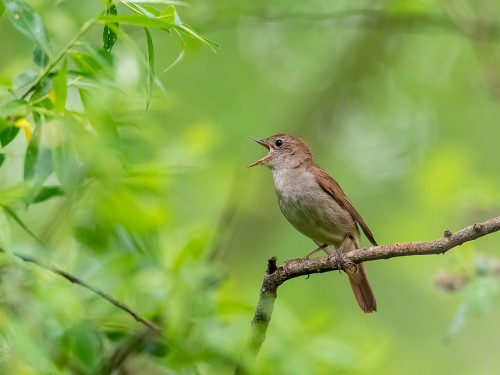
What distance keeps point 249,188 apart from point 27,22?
8.01 m

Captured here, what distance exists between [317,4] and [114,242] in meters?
4.21

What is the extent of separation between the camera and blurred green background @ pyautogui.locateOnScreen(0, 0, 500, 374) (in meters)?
4.52

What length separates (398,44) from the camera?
12.5 meters

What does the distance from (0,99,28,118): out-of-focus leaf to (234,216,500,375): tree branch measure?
3.75 ft

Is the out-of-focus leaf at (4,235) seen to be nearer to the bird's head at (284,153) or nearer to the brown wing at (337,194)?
the brown wing at (337,194)

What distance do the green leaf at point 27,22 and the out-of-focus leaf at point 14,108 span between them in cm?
22

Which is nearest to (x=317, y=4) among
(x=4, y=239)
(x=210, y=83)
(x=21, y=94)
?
(x=210, y=83)

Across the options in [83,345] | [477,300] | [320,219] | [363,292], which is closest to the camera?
[83,345]

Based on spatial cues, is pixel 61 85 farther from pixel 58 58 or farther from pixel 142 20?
pixel 142 20

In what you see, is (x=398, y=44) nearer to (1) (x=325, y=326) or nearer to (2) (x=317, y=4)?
(2) (x=317, y=4)

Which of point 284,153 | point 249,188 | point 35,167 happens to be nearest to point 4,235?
point 35,167

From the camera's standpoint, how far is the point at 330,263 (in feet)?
12.7

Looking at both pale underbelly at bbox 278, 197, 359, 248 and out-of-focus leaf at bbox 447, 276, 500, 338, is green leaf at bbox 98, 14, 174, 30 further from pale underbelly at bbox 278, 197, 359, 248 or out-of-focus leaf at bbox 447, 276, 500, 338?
pale underbelly at bbox 278, 197, 359, 248

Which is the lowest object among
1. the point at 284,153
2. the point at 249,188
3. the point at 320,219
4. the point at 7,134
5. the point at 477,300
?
the point at 7,134
